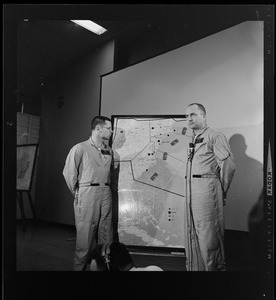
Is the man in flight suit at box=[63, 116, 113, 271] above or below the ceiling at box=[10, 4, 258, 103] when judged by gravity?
below

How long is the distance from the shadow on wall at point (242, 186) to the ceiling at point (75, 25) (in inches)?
24.8

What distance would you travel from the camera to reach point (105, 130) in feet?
4.81

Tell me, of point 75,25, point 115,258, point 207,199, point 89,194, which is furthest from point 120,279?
point 75,25

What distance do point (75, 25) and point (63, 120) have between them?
50 cm

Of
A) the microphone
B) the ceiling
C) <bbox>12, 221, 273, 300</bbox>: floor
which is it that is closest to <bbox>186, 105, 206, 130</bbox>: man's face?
the microphone

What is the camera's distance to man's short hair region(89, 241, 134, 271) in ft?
4.57

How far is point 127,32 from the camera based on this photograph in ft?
4.82

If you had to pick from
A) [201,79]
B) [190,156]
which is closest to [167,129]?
[190,156]

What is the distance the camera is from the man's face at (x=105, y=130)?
1464 millimetres

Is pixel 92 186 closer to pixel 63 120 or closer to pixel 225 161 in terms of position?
pixel 63 120

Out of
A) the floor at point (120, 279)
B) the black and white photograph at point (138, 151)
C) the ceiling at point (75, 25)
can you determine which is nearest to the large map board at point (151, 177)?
the black and white photograph at point (138, 151)

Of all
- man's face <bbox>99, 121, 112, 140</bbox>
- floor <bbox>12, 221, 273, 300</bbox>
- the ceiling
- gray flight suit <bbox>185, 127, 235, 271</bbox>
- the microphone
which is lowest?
floor <bbox>12, 221, 273, 300</bbox>

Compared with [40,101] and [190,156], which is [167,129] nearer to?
[190,156]

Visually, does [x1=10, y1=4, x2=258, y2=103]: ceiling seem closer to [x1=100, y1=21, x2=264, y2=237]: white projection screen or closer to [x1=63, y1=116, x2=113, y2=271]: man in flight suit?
[x1=100, y1=21, x2=264, y2=237]: white projection screen
